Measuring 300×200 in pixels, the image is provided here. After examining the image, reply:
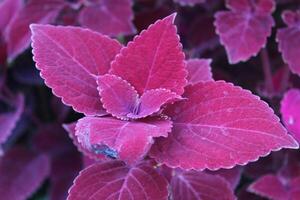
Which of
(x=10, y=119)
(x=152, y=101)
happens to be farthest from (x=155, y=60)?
(x=10, y=119)

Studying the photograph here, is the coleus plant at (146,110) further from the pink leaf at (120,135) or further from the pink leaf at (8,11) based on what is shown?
the pink leaf at (8,11)

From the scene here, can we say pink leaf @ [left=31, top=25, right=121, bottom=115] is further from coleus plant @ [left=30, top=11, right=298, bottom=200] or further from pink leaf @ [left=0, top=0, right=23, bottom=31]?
pink leaf @ [left=0, top=0, right=23, bottom=31]

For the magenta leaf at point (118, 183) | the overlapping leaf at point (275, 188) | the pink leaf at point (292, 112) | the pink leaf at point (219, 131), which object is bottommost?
the overlapping leaf at point (275, 188)

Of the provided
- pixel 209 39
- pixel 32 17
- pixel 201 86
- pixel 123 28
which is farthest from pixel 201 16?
pixel 201 86

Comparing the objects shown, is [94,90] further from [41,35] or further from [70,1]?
[70,1]

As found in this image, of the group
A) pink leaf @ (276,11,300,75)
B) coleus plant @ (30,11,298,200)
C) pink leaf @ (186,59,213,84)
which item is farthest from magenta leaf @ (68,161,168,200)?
pink leaf @ (276,11,300,75)

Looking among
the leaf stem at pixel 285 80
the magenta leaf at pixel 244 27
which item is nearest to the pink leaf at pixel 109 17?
the magenta leaf at pixel 244 27
